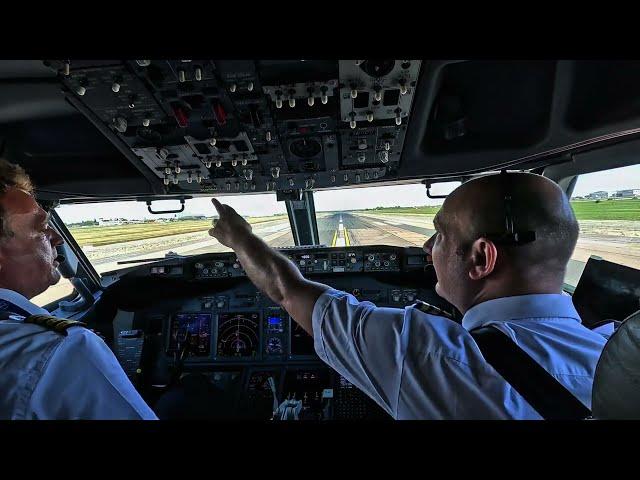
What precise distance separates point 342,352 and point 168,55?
0.75 m

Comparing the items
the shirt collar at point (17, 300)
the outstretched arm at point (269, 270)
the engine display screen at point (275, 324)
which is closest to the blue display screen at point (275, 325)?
the engine display screen at point (275, 324)

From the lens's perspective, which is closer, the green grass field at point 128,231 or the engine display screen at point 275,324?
the green grass field at point 128,231

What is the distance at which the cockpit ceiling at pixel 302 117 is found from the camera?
1.48 metres

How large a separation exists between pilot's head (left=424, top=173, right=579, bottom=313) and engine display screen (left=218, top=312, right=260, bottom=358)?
282cm

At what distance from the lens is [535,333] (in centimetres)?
80

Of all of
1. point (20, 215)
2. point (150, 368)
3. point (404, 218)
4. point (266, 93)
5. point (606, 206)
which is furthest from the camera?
point (404, 218)

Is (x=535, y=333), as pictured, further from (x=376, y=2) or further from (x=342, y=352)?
(x=376, y=2)

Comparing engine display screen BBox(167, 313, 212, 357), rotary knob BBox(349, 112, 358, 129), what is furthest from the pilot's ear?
engine display screen BBox(167, 313, 212, 357)

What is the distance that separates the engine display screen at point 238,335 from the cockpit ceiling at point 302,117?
1.51 metres

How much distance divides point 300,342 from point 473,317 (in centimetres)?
271

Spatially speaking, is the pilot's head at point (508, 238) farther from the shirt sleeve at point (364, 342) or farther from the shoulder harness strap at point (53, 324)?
the shoulder harness strap at point (53, 324)

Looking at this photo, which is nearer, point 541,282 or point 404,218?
point 541,282

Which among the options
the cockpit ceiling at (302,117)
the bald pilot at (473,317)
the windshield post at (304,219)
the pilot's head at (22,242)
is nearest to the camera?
the bald pilot at (473,317)

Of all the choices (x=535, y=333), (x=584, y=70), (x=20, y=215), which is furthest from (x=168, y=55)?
(x=584, y=70)
